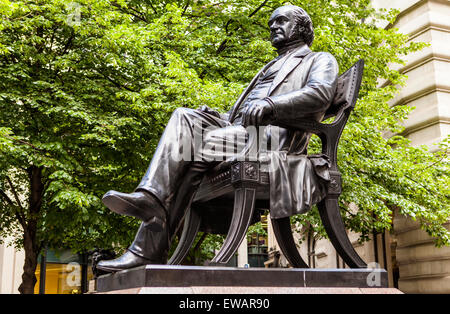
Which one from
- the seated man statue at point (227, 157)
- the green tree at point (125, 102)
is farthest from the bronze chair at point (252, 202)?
the green tree at point (125, 102)

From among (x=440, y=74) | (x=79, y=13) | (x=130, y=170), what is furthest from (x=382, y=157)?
(x=79, y=13)

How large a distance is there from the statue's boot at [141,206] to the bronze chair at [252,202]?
1.59 ft

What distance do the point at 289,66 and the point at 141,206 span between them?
1.89m

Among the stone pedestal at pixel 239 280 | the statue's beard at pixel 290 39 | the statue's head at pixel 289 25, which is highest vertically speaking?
the statue's head at pixel 289 25

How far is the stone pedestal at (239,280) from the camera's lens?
3.25 m

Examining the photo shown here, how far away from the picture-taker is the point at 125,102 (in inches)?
415

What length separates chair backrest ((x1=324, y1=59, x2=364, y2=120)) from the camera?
4461mm

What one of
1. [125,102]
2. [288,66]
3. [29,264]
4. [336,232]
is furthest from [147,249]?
[29,264]

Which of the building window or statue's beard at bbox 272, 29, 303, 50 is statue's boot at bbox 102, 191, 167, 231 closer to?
statue's beard at bbox 272, 29, 303, 50

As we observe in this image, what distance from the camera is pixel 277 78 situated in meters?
4.56

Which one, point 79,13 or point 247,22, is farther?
point 247,22

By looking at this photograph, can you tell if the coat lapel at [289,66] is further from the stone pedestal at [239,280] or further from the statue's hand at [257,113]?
the stone pedestal at [239,280]
